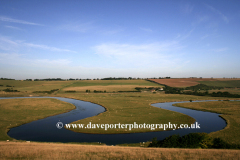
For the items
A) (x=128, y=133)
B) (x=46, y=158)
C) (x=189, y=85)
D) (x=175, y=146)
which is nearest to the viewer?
(x=46, y=158)

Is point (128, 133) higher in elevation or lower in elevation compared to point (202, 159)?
lower

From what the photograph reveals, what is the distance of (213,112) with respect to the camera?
142 feet

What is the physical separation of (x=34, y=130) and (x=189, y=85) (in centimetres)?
9200

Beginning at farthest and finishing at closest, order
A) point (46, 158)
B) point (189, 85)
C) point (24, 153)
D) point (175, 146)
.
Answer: point (189, 85) < point (175, 146) < point (24, 153) < point (46, 158)

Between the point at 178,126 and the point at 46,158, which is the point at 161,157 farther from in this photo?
the point at 178,126

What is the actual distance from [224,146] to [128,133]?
12917 millimetres

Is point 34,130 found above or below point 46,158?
below

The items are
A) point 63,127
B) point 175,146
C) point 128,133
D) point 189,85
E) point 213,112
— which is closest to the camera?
point 175,146

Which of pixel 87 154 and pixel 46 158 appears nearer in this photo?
pixel 46 158

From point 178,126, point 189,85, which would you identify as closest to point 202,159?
point 178,126

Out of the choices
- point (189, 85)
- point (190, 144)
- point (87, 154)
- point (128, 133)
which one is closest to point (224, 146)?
point (190, 144)

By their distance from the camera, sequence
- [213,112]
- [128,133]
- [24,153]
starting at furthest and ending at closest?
→ 1. [213,112]
2. [128,133]
3. [24,153]

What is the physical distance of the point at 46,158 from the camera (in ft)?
40.2

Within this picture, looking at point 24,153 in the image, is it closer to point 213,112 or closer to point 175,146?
point 175,146
